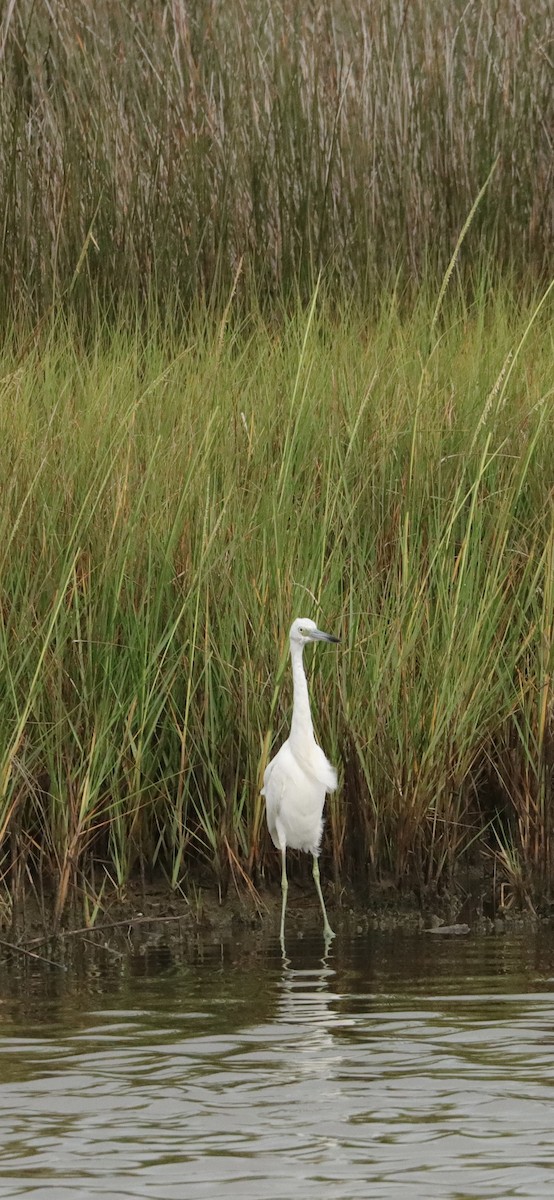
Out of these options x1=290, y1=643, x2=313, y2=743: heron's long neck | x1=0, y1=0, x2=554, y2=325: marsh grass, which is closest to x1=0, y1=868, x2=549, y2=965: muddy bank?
x1=290, y1=643, x2=313, y2=743: heron's long neck

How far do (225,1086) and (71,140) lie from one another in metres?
5.88

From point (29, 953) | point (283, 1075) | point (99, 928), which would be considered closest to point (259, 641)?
point (99, 928)

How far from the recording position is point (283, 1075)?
4008 millimetres

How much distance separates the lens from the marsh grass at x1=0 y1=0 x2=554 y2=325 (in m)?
8.56

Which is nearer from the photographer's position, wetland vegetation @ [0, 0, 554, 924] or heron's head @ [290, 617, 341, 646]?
heron's head @ [290, 617, 341, 646]

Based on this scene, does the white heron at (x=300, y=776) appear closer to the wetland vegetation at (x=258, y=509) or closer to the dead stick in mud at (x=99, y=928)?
the wetland vegetation at (x=258, y=509)

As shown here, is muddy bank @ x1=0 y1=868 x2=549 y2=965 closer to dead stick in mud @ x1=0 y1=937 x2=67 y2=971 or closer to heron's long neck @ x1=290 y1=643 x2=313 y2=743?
dead stick in mud @ x1=0 y1=937 x2=67 y2=971

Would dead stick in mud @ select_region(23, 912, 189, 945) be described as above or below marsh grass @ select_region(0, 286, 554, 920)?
below

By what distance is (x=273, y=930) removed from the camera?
18.4 feet

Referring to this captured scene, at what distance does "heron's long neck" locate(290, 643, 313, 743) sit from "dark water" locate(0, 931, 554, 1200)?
62 centimetres

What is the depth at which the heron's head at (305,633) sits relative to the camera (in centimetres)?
529

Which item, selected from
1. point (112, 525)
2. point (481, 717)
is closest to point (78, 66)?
point (112, 525)

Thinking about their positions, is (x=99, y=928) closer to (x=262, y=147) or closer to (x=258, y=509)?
(x=258, y=509)

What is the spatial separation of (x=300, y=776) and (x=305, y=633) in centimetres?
41
